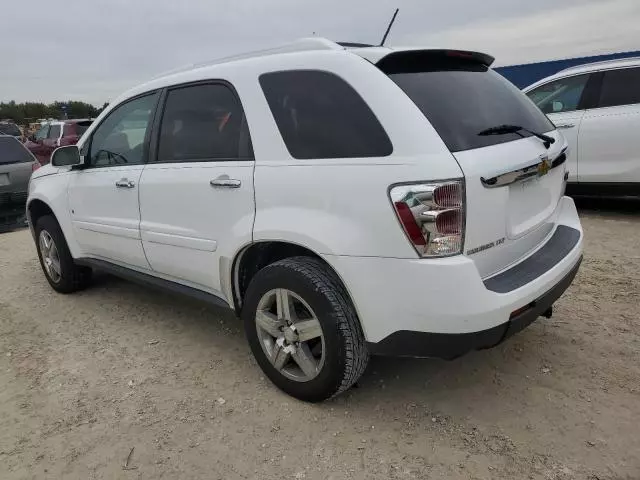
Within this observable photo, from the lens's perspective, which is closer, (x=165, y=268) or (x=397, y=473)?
(x=397, y=473)

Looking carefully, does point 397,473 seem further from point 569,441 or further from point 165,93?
point 165,93

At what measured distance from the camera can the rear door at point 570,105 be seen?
6.32 m

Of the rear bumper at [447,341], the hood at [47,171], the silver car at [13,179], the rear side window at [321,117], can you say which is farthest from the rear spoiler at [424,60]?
the silver car at [13,179]

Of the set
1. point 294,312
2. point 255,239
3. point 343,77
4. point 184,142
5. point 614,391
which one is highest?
point 343,77

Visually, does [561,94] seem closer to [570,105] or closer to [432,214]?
[570,105]

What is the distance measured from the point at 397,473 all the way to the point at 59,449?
5.36 feet

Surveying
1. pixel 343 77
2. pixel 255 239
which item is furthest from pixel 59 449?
pixel 343 77

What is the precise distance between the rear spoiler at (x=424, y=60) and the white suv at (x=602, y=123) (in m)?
4.01

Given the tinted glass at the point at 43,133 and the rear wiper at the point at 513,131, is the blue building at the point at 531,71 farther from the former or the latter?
the tinted glass at the point at 43,133

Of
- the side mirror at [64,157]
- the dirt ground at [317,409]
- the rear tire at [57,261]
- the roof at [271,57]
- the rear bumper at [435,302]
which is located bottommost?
the dirt ground at [317,409]

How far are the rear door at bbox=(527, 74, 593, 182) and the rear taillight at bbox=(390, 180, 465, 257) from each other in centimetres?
480

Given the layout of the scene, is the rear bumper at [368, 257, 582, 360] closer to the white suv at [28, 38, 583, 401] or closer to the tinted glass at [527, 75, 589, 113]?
the white suv at [28, 38, 583, 401]

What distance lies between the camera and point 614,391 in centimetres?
270

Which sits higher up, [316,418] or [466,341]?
[466,341]
